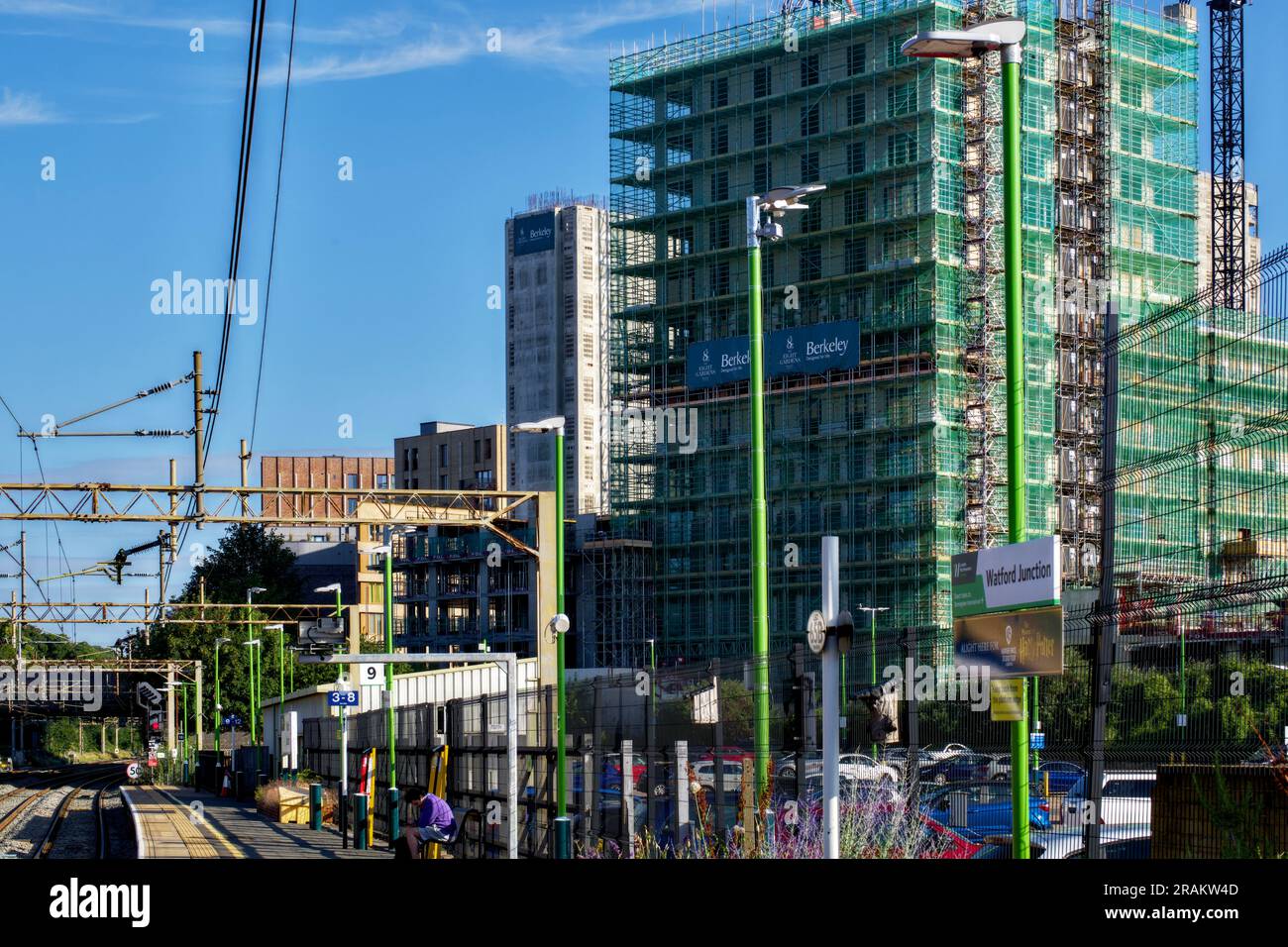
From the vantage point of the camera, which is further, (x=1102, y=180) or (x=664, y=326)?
(x=664, y=326)

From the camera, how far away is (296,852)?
33906 millimetres

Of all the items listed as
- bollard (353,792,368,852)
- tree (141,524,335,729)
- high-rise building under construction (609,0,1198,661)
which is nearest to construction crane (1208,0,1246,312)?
high-rise building under construction (609,0,1198,661)

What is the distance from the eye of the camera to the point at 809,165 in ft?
292

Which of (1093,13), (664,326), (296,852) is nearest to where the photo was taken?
(296,852)

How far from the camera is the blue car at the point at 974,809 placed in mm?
16016

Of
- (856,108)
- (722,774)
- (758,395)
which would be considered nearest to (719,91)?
(856,108)

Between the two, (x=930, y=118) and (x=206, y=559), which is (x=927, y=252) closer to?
(x=930, y=118)

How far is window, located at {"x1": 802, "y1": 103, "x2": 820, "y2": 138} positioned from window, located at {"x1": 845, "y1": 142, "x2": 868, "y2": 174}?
264 cm

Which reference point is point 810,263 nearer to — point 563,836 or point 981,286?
point 981,286

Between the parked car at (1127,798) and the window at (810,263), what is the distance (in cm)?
7630

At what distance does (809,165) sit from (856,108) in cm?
363

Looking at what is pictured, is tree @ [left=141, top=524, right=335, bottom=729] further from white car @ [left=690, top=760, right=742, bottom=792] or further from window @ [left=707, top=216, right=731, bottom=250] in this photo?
white car @ [left=690, top=760, right=742, bottom=792]
